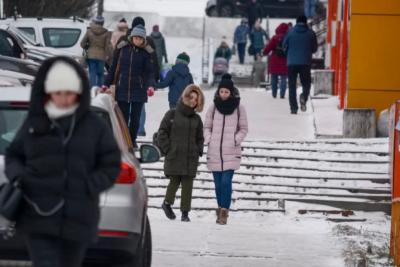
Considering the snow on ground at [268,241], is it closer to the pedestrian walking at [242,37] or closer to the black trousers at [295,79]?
the black trousers at [295,79]

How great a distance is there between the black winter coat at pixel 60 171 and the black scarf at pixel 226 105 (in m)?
6.84

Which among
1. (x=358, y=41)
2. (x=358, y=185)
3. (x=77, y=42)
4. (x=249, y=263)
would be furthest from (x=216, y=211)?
(x=77, y=42)

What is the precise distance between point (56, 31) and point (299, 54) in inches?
318

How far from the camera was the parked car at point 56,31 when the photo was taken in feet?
94.3

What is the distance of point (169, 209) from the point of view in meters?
14.3

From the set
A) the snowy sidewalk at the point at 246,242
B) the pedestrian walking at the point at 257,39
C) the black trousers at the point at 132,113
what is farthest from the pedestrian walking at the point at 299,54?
the pedestrian walking at the point at 257,39

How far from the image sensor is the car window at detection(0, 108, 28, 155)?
8461 millimetres

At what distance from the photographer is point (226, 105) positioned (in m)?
13.8

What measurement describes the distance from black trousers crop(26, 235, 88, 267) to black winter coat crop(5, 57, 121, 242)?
0.05 m

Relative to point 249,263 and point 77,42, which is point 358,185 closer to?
point 249,263

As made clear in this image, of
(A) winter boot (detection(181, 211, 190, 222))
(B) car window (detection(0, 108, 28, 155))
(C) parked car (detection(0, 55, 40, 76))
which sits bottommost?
(A) winter boot (detection(181, 211, 190, 222))

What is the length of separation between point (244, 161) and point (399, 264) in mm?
5699

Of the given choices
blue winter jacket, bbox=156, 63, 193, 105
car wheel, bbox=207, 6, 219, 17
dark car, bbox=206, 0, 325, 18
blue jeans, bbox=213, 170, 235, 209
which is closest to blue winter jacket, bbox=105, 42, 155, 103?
blue winter jacket, bbox=156, 63, 193, 105

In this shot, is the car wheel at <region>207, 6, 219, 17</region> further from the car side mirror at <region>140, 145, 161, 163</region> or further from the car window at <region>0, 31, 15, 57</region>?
the car side mirror at <region>140, 145, 161, 163</region>
